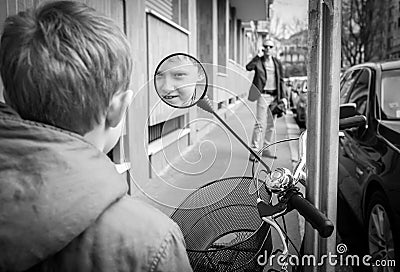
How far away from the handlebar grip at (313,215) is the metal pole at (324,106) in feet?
0.33

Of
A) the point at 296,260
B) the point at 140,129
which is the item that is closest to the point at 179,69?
the point at 296,260

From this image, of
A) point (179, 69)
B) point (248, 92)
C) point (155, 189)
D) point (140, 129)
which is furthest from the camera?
point (140, 129)

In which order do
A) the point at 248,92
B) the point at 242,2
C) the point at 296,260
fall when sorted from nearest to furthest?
the point at 296,260 → the point at 248,92 → the point at 242,2

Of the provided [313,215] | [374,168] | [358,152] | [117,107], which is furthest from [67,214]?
[358,152]

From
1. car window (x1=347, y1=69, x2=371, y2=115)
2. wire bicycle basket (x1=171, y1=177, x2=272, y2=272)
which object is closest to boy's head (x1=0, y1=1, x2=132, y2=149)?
wire bicycle basket (x1=171, y1=177, x2=272, y2=272)

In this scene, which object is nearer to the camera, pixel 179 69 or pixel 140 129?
pixel 179 69

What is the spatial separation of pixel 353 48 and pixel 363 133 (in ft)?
102

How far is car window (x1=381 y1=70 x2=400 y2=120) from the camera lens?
409 centimetres

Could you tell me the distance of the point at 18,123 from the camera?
1.04 meters

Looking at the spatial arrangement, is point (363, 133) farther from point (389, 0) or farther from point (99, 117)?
point (389, 0)

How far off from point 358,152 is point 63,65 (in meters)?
3.78

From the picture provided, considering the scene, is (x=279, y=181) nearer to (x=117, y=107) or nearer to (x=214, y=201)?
(x=214, y=201)

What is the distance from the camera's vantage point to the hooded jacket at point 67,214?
986mm

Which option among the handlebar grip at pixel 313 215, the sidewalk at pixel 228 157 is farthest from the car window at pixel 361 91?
the handlebar grip at pixel 313 215
